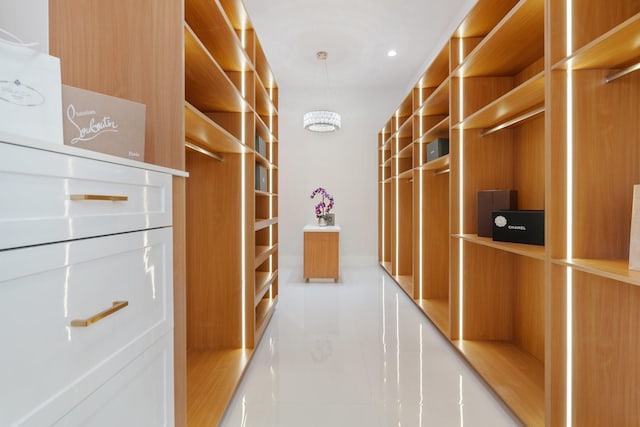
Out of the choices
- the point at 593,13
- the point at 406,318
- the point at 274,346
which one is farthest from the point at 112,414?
the point at 406,318

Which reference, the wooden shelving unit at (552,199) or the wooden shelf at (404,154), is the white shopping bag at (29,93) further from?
the wooden shelf at (404,154)

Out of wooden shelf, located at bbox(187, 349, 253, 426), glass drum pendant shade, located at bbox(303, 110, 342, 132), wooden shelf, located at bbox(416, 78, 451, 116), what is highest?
glass drum pendant shade, located at bbox(303, 110, 342, 132)

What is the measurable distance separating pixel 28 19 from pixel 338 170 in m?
4.68

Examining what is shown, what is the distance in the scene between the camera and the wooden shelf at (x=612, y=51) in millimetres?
1028

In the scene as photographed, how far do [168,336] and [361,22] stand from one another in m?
3.64

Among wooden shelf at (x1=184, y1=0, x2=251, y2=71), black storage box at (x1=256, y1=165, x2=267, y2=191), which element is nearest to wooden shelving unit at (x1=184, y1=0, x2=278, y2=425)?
wooden shelf at (x1=184, y1=0, x2=251, y2=71)

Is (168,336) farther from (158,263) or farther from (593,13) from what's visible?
(593,13)

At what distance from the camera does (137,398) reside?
2.67 ft

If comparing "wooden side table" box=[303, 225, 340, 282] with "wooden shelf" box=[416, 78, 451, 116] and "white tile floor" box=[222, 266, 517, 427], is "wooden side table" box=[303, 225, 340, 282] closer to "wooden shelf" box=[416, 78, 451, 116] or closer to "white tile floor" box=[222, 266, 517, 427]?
"white tile floor" box=[222, 266, 517, 427]

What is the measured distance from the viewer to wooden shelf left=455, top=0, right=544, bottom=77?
1564 mm

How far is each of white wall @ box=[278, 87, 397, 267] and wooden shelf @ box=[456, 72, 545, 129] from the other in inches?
133

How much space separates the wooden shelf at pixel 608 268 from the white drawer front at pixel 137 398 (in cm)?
137

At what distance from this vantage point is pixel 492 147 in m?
2.25

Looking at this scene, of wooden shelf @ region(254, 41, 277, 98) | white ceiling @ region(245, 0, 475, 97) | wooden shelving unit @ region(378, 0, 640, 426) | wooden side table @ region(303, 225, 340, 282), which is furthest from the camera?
wooden side table @ region(303, 225, 340, 282)
